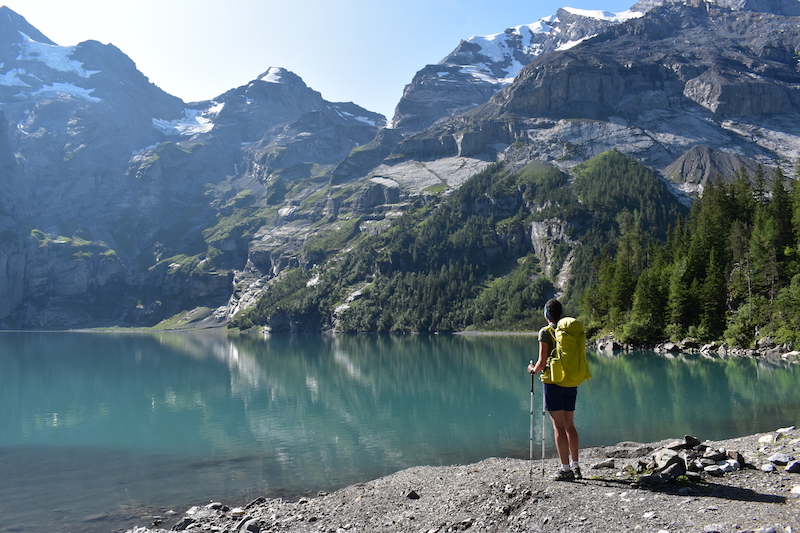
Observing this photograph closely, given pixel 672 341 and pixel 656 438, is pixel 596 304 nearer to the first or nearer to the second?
pixel 672 341

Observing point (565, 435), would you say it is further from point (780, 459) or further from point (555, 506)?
point (780, 459)

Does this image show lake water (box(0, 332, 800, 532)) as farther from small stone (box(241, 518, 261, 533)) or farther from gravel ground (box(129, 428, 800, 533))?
small stone (box(241, 518, 261, 533))

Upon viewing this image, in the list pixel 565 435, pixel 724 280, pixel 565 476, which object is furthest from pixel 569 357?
pixel 724 280

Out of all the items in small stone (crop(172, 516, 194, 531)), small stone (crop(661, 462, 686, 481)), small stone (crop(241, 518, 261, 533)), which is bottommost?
small stone (crop(172, 516, 194, 531))

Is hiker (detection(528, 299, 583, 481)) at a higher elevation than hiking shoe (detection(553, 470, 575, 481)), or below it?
higher

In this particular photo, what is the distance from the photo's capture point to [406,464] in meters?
25.3

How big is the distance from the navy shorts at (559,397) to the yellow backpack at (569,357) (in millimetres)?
201

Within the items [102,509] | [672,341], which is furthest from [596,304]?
[102,509]

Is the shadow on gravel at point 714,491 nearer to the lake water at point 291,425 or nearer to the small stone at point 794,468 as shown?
the small stone at point 794,468

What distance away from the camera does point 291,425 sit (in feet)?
124

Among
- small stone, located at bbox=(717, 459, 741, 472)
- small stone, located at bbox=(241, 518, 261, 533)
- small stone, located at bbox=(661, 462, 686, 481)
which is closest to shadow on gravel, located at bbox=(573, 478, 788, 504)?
small stone, located at bbox=(661, 462, 686, 481)

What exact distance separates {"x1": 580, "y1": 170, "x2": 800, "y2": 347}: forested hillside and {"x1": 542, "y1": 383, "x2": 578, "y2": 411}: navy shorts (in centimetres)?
6264

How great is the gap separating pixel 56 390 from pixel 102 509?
159 ft

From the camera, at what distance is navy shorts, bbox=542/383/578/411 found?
1278cm
